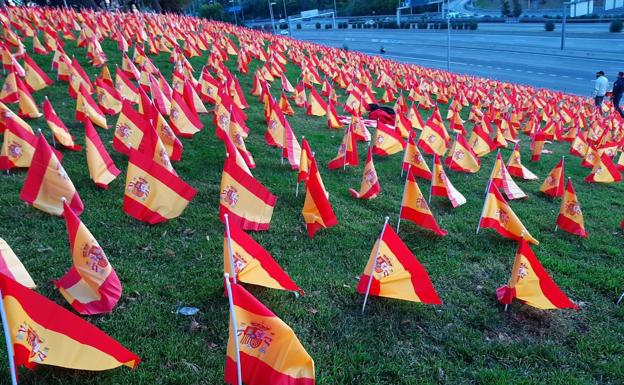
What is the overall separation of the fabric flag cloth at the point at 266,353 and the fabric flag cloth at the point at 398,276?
1.62 metres

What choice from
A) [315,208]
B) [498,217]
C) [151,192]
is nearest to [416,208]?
[498,217]

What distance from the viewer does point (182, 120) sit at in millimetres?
9336

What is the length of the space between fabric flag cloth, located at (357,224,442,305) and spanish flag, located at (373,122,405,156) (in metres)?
5.35

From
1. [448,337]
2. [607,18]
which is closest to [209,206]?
[448,337]

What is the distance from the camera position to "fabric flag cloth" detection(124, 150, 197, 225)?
5664 mm

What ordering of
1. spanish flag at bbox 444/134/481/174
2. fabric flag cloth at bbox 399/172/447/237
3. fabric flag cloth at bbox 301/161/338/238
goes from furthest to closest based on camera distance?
spanish flag at bbox 444/134/481/174, fabric flag cloth at bbox 399/172/447/237, fabric flag cloth at bbox 301/161/338/238

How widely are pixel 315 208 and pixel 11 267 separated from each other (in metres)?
3.53

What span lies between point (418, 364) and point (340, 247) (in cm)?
218

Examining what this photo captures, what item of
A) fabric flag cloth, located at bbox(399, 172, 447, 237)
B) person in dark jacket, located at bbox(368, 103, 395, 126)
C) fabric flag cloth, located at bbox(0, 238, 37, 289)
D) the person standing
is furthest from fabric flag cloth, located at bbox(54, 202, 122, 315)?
the person standing

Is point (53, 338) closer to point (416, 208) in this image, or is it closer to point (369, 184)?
point (416, 208)

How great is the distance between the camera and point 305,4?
9350 cm

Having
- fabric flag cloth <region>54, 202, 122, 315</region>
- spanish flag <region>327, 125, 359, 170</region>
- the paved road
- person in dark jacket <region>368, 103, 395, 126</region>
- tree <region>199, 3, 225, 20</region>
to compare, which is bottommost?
the paved road

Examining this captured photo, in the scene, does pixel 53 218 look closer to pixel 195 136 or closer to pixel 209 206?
pixel 209 206

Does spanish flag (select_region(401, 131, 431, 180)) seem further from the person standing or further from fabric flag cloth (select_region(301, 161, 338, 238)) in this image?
the person standing
